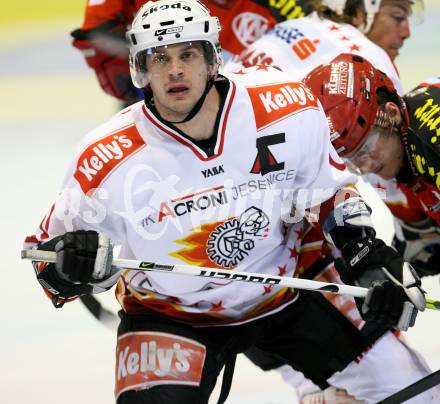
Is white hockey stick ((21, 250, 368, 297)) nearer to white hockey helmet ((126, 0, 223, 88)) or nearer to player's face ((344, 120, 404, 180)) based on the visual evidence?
white hockey helmet ((126, 0, 223, 88))

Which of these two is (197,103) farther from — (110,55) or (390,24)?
(110,55)

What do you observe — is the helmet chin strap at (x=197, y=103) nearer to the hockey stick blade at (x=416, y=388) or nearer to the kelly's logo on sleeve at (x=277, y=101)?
the kelly's logo on sleeve at (x=277, y=101)

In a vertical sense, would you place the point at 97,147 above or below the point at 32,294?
above

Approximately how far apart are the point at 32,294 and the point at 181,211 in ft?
5.52

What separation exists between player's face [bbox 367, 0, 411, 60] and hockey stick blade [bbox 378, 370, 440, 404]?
1.80 meters

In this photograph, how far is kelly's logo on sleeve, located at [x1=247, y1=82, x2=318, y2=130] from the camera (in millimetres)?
3250

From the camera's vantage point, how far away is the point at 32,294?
15.5 feet

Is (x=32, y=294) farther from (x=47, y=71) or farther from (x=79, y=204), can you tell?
(x=47, y=71)

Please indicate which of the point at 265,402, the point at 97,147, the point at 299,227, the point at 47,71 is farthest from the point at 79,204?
the point at 47,71

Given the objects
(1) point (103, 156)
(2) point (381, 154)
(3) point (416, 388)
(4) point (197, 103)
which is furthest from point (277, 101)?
(3) point (416, 388)

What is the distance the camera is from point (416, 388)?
334 centimetres

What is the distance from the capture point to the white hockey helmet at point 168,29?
314cm

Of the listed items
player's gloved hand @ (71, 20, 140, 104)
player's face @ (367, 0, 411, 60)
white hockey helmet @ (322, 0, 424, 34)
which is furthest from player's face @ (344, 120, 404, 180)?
player's gloved hand @ (71, 20, 140, 104)

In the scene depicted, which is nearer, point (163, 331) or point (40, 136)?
point (163, 331)
